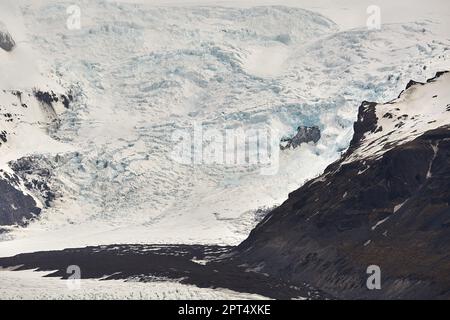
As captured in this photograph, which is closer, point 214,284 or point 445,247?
point 445,247

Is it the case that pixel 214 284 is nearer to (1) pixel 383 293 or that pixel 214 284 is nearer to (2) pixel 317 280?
(2) pixel 317 280
